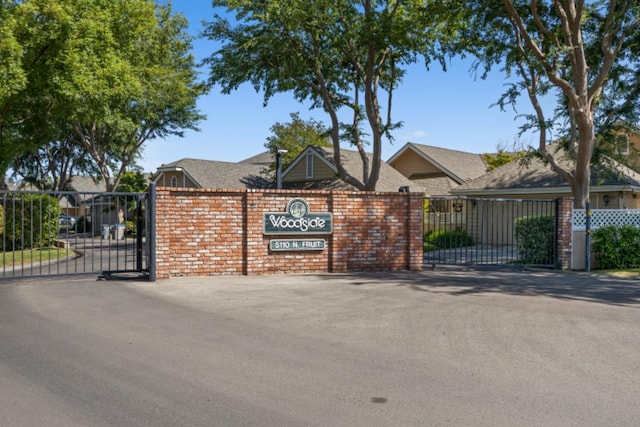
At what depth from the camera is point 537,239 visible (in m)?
16.0

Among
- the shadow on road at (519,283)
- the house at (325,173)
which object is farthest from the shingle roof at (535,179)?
the shadow on road at (519,283)

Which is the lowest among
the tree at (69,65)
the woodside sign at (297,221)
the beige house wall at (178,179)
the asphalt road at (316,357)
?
the asphalt road at (316,357)

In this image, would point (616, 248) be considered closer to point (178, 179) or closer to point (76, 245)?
point (76, 245)

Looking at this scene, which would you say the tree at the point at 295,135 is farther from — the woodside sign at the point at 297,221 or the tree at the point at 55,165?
the woodside sign at the point at 297,221

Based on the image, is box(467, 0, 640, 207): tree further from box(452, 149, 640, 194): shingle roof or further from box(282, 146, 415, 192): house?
box(282, 146, 415, 192): house

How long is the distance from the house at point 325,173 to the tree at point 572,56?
38.7 ft

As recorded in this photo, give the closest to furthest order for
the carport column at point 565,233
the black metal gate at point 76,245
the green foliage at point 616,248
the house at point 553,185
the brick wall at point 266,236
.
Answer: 1. the black metal gate at point 76,245
2. the brick wall at point 266,236
3. the carport column at point 565,233
4. the green foliage at point 616,248
5. the house at point 553,185

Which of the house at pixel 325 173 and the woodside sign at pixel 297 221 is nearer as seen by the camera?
the woodside sign at pixel 297 221

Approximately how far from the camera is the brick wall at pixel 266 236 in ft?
40.1

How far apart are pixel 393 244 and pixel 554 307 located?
17.9ft

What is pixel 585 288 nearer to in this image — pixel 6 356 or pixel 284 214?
pixel 284 214

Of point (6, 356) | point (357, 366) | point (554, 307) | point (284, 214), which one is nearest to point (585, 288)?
point (554, 307)

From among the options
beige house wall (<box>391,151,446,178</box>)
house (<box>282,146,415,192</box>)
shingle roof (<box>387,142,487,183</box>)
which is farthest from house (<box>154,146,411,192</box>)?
shingle roof (<box>387,142,487,183</box>)

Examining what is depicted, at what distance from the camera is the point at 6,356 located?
6031 mm
